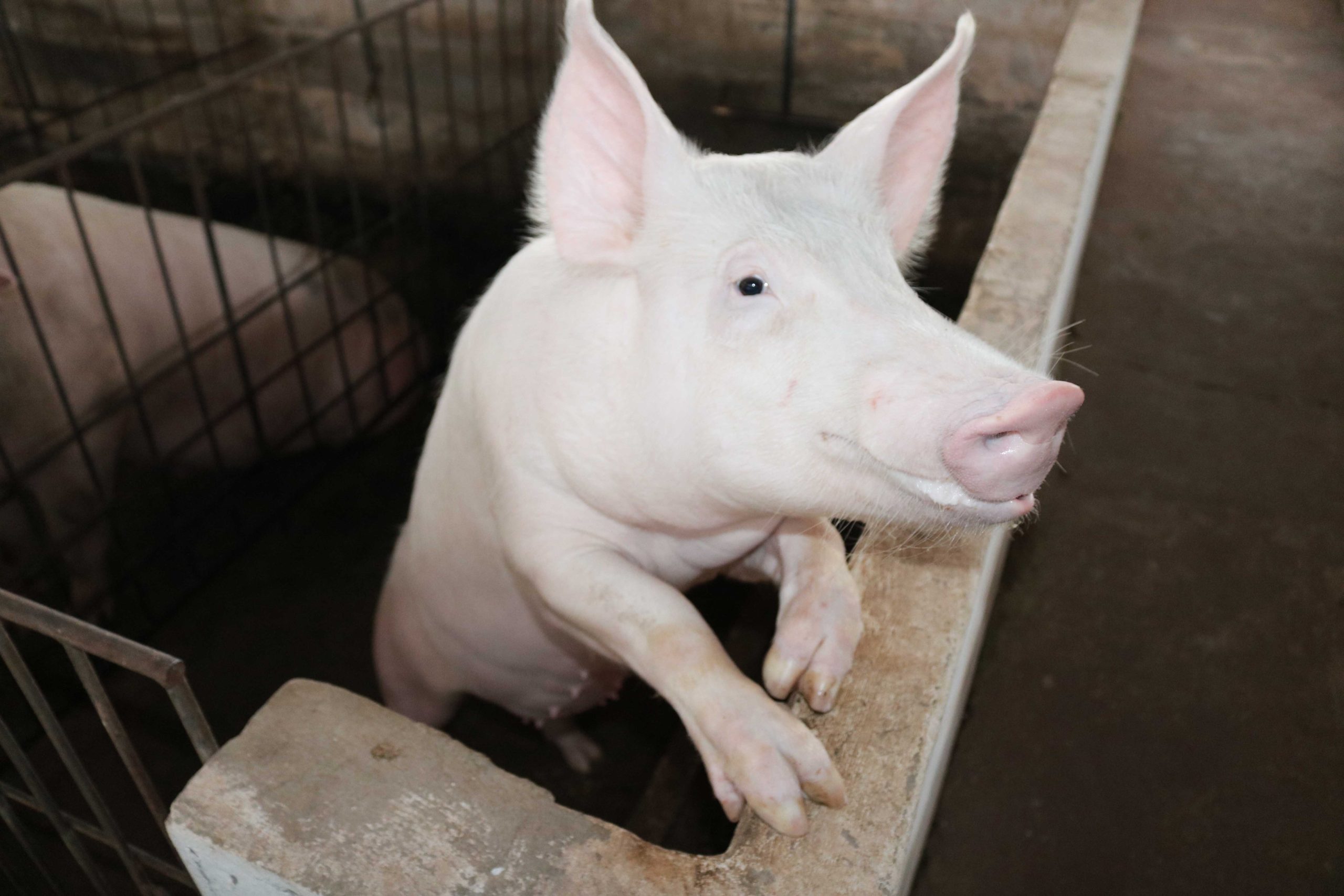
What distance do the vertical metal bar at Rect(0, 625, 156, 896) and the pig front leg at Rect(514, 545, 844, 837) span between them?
0.61m

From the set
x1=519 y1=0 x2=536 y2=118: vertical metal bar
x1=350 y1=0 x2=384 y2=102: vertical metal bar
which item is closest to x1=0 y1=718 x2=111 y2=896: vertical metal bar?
x1=350 y1=0 x2=384 y2=102: vertical metal bar

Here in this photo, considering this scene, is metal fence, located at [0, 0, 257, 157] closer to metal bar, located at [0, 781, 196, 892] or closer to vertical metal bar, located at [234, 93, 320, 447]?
vertical metal bar, located at [234, 93, 320, 447]

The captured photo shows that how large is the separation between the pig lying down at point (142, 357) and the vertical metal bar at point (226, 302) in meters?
0.02

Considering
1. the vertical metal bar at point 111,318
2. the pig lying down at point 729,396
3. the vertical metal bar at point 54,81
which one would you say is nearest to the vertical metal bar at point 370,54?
the vertical metal bar at point 111,318

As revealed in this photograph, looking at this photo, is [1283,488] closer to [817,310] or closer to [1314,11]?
[817,310]

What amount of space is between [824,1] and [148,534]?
3347mm

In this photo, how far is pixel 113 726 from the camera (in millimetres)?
1110

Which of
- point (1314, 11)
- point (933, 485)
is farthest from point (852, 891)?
point (1314, 11)

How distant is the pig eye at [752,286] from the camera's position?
112 cm

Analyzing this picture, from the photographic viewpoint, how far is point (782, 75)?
4.40 metres

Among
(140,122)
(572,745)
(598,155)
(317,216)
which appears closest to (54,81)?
(317,216)

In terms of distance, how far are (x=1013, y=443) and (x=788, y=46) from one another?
12.1 ft

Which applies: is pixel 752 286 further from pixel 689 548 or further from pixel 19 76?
pixel 19 76

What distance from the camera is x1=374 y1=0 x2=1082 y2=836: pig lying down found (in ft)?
3.28
